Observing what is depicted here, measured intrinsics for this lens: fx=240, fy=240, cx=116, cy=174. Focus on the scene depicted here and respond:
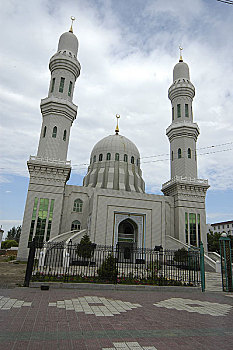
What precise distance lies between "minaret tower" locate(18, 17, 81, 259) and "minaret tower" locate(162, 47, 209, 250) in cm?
1347

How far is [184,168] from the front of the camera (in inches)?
1201

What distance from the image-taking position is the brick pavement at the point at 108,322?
4.36 m

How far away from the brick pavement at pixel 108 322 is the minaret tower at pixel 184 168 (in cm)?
2089

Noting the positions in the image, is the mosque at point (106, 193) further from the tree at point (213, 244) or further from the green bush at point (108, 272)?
the tree at point (213, 244)

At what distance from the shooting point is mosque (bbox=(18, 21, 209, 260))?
82.2ft

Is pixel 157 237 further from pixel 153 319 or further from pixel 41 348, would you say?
pixel 41 348

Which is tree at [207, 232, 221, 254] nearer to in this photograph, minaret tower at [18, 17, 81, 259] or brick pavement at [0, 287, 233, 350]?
minaret tower at [18, 17, 81, 259]

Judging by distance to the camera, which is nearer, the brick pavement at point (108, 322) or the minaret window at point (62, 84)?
the brick pavement at point (108, 322)

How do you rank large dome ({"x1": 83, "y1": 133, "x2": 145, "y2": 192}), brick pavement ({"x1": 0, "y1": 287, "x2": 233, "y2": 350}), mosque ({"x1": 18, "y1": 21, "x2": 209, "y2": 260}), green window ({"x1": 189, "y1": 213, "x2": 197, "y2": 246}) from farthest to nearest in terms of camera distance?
1. large dome ({"x1": 83, "y1": 133, "x2": 145, "y2": 192})
2. green window ({"x1": 189, "y1": 213, "x2": 197, "y2": 246})
3. mosque ({"x1": 18, "y1": 21, "x2": 209, "y2": 260})
4. brick pavement ({"x1": 0, "y1": 287, "x2": 233, "y2": 350})

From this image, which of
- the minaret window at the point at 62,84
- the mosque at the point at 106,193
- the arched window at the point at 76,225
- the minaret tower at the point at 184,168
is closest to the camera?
the mosque at the point at 106,193

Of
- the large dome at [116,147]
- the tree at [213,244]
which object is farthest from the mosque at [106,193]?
the tree at [213,244]

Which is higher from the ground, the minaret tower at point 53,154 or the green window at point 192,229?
the minaret tower at point 53,154

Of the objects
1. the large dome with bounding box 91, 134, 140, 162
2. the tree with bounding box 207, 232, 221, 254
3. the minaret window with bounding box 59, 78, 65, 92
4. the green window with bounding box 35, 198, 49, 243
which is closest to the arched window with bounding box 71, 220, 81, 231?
the green window with bounding box 35, 198, 49, 243

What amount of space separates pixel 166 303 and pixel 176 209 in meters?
22.4
